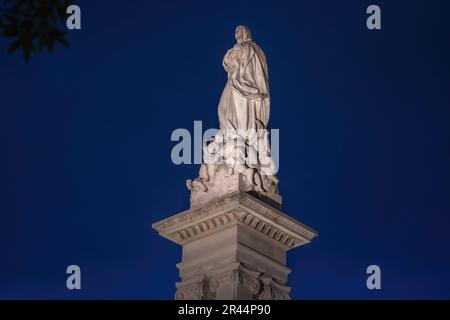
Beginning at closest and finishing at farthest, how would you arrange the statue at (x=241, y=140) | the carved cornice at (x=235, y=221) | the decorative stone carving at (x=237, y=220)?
the decorative stone carving at (x=237, y=220), the carved cornice at (x=235, y=221), the statue at (x=241, y=140)

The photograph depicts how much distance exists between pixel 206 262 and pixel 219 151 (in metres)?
3.40

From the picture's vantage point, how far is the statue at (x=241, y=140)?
973 inches

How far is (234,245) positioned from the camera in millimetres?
23500

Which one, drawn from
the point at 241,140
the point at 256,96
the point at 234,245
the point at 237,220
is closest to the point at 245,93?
the point at 256,96

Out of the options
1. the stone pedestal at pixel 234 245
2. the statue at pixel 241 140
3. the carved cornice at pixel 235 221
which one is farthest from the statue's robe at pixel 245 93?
the carved cornice at pixel 235 221

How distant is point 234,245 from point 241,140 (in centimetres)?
349

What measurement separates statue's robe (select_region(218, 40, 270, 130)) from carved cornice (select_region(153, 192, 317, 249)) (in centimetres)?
298
